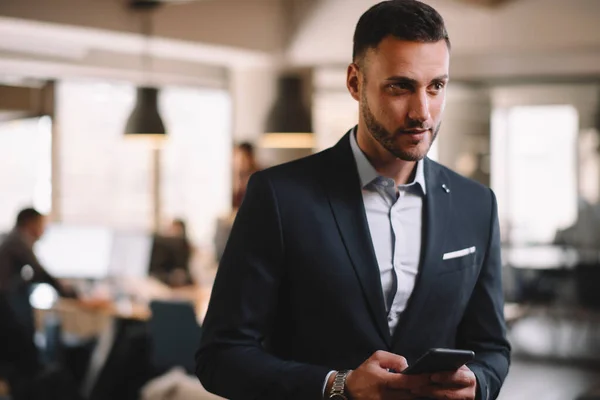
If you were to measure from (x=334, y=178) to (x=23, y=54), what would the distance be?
8227mm

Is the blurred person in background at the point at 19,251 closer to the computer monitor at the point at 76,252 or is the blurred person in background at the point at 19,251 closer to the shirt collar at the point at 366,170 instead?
the computer monitor at the point at 76,252

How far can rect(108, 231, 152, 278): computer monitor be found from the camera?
6883mm

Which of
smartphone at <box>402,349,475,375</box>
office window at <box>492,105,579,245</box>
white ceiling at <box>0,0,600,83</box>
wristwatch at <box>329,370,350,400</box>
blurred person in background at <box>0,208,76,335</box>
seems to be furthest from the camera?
office window at <box>492,105,579,245</box>

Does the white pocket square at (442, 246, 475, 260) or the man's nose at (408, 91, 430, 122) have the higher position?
the man's nose at (408, 91, 430, 122)

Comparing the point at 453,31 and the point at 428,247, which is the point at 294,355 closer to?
the point at 428,247

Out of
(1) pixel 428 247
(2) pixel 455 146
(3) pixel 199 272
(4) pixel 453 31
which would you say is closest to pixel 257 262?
(1) pixel 428 247

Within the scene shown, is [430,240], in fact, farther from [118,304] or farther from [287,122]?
[287,122]

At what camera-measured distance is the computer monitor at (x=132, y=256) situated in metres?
6.88

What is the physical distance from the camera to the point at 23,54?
920 cm

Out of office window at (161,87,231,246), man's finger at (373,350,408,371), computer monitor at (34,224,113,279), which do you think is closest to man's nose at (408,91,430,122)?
man's finger at (373,350,408,371)

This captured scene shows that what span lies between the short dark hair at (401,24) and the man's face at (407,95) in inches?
0.5

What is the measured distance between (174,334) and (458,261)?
3588 mm

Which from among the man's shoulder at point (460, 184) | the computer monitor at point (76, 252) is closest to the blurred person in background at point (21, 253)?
the computer monitor at point (76, 252)

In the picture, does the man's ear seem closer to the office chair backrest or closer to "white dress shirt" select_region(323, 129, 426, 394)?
"white dress shirt" select_region(323, 129, 426, 394)
